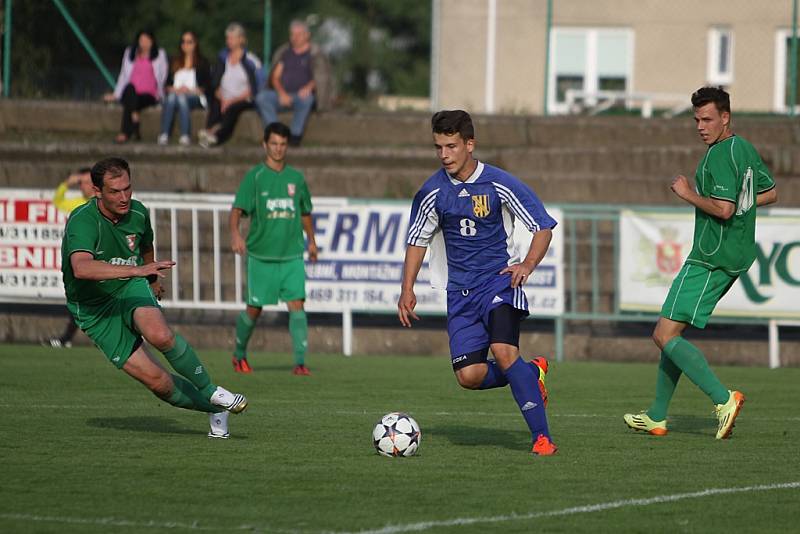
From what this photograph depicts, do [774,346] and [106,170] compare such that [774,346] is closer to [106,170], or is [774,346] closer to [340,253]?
[340,253]

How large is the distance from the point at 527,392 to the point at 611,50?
21965 mm

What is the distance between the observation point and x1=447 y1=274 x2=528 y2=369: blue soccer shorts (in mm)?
7949

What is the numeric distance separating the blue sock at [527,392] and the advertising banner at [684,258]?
7095 mm

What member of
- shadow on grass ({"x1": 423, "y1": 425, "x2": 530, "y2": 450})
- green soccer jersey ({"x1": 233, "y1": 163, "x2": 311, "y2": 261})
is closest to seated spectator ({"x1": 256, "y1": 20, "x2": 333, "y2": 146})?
green soccer jersey ({"x1": 233, "y1": 163, "x2": 311, "y2": 261})

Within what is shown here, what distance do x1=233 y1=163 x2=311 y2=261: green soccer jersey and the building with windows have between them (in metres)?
14.5

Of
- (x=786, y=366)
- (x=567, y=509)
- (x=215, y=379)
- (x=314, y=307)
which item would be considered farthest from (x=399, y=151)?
(x=567, y=509)

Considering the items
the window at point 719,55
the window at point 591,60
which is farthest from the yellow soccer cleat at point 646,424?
the window at point 719,55

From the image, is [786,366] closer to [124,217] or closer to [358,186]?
[358,186]

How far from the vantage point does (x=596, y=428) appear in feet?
30.7

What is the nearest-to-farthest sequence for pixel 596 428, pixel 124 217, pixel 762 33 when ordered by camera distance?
pixel 124 217, pixel 596 428, pixel 762 33

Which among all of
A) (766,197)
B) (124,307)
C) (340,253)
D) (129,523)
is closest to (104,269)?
(124,307)

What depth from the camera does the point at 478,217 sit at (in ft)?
26.3

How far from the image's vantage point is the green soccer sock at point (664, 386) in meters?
8.98

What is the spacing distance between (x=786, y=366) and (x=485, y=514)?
9.77 m
